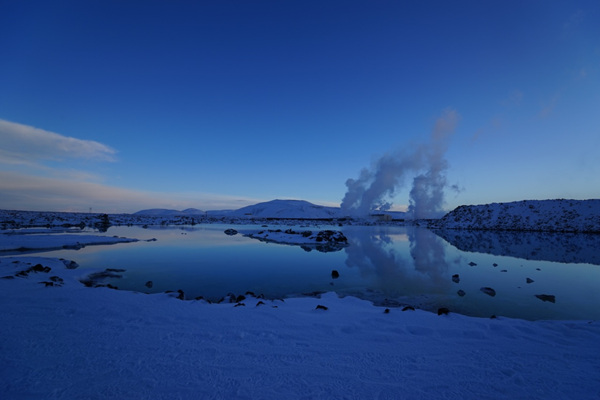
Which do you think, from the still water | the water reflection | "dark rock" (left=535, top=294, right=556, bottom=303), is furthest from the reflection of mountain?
"dark rock" (left=535, top=294, right=556, bottom=303)

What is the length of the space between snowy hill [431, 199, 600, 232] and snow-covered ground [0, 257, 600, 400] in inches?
2650

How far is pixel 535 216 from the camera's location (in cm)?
6238

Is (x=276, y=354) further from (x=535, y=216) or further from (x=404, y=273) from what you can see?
(x=535, y=216)

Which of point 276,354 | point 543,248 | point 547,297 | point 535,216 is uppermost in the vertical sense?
point 535,216

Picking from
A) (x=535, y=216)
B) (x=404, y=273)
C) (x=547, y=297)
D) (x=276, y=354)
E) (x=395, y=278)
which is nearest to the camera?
(x=276, y=354)

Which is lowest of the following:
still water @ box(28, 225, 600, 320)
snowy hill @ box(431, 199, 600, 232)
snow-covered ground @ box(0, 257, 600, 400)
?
still water @ box(28, 225, 600, 320)

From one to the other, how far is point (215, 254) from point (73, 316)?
51.6ft

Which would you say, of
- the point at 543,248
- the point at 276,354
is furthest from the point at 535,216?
the point at 276,354

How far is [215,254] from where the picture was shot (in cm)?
2205

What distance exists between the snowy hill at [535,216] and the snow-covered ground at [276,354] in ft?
221

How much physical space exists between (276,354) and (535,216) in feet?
260

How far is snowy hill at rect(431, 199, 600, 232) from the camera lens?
54.4 meters

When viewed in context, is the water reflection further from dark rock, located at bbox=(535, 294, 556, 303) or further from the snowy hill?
the snowy hill

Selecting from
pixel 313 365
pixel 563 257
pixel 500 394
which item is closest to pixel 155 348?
pixel 313 365
